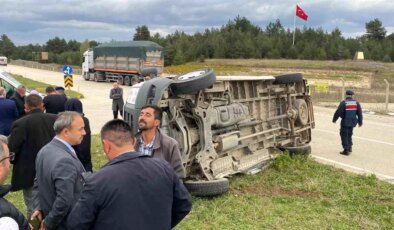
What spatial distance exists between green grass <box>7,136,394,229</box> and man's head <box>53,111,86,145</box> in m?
2.54

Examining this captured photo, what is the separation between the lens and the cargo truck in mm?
34250

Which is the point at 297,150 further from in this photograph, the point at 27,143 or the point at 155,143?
the point at 27,143

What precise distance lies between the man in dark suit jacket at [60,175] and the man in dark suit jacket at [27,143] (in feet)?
4.99

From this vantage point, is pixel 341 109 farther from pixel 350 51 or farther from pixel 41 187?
pixel 350 51

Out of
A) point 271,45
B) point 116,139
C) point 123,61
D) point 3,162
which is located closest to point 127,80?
point 123,61

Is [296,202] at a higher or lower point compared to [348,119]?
lower

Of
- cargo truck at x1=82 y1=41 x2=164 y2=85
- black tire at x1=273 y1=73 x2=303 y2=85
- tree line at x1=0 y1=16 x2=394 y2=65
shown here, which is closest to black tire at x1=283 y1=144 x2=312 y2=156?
black tire at x1=273 y1=73 x2=303 y2=85

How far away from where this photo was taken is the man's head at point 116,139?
2850 mm

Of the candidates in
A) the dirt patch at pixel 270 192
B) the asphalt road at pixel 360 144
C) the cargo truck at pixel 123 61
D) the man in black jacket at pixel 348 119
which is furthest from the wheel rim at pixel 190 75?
the cargo truck at pixel 123 61

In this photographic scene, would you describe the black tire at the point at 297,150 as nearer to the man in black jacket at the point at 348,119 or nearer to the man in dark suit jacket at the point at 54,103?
the man in black jacket at the point at 348,119

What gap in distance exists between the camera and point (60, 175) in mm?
3357

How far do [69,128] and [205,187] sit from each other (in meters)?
3.36

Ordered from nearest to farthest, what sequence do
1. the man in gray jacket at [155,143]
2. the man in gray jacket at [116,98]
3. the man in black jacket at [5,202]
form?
the man in black jacket at [5,202]
the man in gray jacket at [155,143]
the man in gray jacket at [116,98]

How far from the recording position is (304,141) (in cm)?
1002
